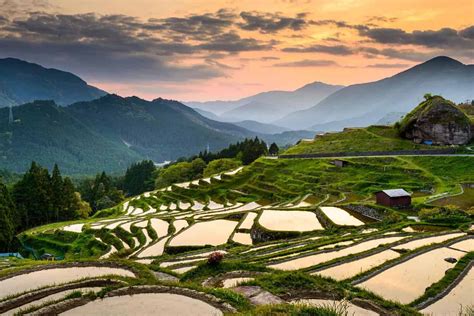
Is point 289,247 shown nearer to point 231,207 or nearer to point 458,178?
point 231,207

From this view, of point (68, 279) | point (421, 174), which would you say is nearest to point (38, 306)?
point (68, 279)

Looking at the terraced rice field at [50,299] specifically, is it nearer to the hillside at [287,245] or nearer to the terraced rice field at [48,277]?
the hillside at [287,245]

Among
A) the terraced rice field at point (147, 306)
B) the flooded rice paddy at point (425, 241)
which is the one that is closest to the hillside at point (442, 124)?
the flooded rice paddy at point (425, 241)

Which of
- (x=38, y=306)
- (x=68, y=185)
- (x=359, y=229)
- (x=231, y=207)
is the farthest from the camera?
(x=68, y=185)

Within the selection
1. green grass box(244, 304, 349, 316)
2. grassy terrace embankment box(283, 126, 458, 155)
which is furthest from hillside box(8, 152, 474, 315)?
grassy terrace embankment box(283, 126, 458, 155)

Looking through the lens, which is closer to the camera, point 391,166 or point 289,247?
point 289,247

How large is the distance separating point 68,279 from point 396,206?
1333 inches

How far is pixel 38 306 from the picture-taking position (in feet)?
48.9

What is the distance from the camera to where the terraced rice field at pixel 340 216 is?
1453 inches

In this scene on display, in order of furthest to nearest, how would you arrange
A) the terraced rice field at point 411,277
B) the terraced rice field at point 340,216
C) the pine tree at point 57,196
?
the pine tree at point 57,196, the terraced rice field at point 340,216, the terraced rice field at point 411,277

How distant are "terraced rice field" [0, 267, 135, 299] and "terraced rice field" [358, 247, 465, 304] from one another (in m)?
12.6

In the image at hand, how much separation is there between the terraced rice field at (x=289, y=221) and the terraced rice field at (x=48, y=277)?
18098 mm

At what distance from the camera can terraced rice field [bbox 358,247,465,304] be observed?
729 inches

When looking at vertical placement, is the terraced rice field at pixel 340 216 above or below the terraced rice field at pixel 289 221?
above
